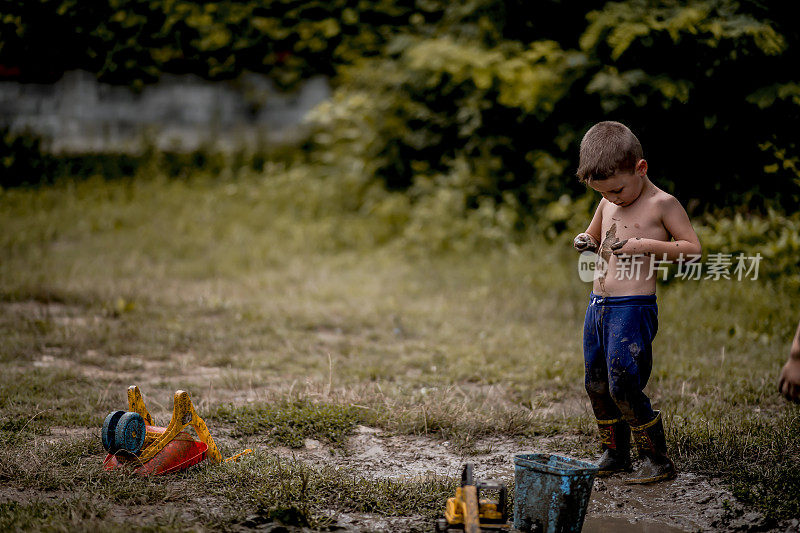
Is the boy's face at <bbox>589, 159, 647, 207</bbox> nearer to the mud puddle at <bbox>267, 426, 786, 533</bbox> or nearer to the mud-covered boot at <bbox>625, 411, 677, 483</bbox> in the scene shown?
the mud-covered boot at <bbox>625, 411, 677, 483</bbox>

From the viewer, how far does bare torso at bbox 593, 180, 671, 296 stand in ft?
11.0

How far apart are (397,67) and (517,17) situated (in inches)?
105

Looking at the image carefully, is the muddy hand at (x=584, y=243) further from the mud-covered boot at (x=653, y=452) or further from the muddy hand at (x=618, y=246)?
the mud-covered boot at (x=653, y=452)

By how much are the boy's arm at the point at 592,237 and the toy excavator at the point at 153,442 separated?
79.2 inches

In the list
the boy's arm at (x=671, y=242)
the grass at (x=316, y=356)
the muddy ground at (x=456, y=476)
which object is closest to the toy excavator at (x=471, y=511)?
the muddy ground at (x=456, y=476)

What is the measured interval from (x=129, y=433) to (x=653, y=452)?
2492 mm

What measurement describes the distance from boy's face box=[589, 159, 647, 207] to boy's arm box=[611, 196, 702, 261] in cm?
14

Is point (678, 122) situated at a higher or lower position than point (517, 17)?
lower

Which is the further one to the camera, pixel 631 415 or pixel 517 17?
pixel 517 17

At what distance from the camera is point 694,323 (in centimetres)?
624

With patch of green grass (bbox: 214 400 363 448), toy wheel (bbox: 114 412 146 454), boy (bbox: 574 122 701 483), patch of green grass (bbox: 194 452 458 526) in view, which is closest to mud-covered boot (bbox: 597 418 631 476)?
boy (bbox: 574 122 701 483)

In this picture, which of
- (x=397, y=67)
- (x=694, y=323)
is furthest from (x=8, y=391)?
(x=397, y=67)

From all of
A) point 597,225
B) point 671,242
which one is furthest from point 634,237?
point 597,225

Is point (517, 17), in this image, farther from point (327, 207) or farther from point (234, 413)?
point (234, 413)
